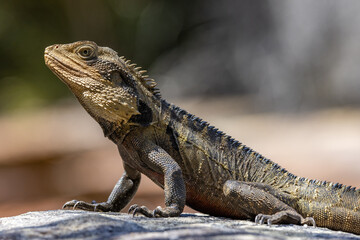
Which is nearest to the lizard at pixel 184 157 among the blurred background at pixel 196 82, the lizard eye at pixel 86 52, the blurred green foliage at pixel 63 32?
the lizard eye at pixel 86 52

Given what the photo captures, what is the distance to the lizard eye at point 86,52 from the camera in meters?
5.22

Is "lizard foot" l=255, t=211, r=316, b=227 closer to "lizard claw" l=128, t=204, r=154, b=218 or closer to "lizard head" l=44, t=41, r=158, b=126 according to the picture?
"lizard claw" l=128, t=204, r=154, b=218

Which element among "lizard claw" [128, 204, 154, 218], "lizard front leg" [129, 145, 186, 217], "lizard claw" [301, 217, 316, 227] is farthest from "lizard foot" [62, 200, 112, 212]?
"lizard claw" [301, 217, 316, 227]

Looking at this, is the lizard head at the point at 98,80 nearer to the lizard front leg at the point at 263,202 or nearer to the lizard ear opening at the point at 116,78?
the lizard ear opening at the point at 116,78

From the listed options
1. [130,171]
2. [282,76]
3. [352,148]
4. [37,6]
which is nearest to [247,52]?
[282,76]

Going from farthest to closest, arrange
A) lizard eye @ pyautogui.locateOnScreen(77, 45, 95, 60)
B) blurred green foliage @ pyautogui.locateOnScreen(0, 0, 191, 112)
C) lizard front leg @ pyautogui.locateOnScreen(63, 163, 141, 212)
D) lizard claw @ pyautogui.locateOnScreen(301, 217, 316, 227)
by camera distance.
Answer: blurred green foliage @ pyautogui.locateOnScreen(0, 0, 191, 112), lizard front leg @ pyautogui.locateOnScreen(63, 163, 141, 212), lizard eye @ pyautogui.locateOnScreen(77, 45, 95, 60), lizard claw @ pyautogui.locateOnScreen(301, 217, 316, 227)

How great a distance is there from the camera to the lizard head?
5.06m

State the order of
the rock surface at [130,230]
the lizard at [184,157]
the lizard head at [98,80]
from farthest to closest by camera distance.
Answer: the lizard head at [98,80], the lizard at [184,157], the rock surface at [130,230]

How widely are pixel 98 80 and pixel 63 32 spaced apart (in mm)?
24716

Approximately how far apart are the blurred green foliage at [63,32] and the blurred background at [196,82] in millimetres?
58

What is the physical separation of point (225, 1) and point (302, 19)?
7000mm

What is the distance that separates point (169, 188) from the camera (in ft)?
15.7

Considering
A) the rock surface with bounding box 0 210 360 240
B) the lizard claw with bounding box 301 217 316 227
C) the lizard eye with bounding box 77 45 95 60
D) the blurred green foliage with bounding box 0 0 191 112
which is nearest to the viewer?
the rock surface with bounding box 0 210 360 240

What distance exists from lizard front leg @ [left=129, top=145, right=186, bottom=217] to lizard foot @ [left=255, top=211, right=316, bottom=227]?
2.53 ft
